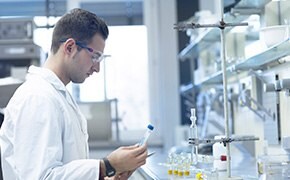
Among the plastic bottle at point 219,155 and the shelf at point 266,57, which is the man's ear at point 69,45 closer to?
the plastic bottle at point 219,155

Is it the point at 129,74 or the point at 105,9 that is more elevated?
the point at 105,9

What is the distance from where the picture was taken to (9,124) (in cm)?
172

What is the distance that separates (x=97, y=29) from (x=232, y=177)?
73 centimetres

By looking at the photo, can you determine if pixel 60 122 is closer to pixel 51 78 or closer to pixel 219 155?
pixel 51 78

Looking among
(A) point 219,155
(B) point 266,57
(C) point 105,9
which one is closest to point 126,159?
(A) point 219,155

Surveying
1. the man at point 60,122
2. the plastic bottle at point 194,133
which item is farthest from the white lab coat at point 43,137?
the plastic bottle at point 194,133

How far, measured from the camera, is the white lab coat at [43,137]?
1585 millimetres

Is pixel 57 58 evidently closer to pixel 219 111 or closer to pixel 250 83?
pixel 250 83

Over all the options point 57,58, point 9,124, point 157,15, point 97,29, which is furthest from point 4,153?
point 157,15

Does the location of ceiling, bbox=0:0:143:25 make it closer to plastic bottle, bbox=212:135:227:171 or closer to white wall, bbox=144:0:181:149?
white wall, bbox=144:0:181:149

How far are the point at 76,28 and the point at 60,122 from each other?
1.09 feet

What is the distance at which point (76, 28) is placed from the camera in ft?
→ 5.89

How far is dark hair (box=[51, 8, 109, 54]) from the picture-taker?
1.79 meters

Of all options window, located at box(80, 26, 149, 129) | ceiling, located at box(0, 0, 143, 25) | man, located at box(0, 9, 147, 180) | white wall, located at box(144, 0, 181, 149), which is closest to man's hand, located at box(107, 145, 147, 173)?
man, located at box(0, 9, 147, 180)
